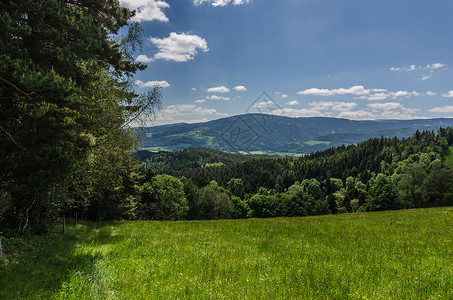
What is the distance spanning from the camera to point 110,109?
16.3 meters

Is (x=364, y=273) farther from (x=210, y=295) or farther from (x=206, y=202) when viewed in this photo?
(x=206, y=202)

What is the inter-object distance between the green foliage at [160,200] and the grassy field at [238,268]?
43245 mm

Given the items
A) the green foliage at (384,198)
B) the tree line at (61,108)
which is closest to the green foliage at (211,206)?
the tree line at (61,108)

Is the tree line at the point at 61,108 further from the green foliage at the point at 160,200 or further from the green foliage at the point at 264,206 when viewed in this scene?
the green foliage at the point at 264,206

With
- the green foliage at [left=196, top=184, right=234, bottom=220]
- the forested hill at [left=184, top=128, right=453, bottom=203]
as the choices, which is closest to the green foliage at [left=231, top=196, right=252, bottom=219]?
the green foliage at [left=196, top=184, right=234, bottom=220]

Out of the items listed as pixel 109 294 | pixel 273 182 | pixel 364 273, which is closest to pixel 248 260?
pixel 364 273

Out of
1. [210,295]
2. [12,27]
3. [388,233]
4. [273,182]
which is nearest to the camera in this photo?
[210,295]

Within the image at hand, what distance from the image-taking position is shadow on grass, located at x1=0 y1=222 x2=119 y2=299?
5887 mm

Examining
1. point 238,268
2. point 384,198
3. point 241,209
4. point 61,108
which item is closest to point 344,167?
point 384,198

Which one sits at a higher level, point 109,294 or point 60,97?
point 60,97

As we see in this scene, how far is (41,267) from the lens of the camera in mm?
7855

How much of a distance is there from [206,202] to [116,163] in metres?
59.1

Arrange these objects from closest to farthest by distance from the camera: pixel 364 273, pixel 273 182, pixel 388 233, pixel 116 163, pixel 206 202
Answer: pixel 364 273, pixel 388 233, pixel 116 163, pixel 206 202, pixel 273 182

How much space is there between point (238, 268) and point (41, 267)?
735 cm
